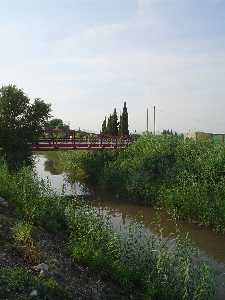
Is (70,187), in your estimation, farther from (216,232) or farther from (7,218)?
(7,218)

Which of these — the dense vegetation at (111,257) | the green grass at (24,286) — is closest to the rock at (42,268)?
the green grass at (24,286)

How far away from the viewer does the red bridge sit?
3588 cm

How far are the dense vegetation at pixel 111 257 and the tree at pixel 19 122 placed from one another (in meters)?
18.1

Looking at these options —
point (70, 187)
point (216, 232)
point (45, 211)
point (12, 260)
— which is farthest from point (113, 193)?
point (12, 260)

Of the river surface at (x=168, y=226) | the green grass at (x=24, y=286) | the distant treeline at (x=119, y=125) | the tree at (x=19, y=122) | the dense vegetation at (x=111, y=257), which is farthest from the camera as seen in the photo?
the distant treeline at (x=119, y=125)

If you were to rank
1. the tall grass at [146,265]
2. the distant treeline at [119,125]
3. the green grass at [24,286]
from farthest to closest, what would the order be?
the distant treeline at [119,125], the tall grass at [146,265], the green grass at [24,286]

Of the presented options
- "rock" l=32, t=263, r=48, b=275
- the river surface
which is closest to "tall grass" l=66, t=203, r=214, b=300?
the river surface

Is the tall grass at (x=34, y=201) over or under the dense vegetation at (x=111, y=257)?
over

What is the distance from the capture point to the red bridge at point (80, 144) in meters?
35.9

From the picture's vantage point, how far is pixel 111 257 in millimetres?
12430

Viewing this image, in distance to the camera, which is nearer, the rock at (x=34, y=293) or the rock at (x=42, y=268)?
the rock at (x=34, y=293)

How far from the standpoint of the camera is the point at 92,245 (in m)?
12.7

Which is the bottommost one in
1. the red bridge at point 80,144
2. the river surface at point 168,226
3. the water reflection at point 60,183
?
the river surface at point 168,226

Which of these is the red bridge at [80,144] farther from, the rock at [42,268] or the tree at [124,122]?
the tree at [124,122]
